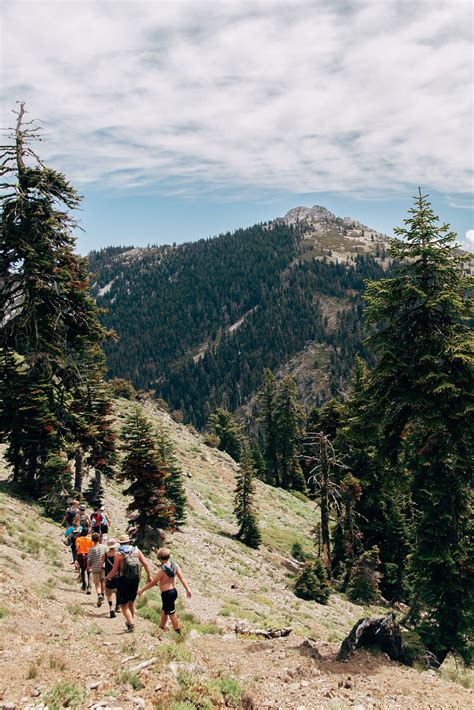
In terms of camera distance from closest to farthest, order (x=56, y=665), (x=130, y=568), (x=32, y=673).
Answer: (x=32, y=673)
(x=56, y=665)
(x=130, y=568)

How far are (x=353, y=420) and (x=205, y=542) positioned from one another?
1886 cm

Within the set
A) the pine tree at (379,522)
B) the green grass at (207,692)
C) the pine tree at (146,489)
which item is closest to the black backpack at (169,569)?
the green grass at (207,692)

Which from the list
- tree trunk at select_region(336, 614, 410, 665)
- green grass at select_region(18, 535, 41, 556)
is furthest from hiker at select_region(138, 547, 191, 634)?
green grass at select_region(18, 535, 41, 556)

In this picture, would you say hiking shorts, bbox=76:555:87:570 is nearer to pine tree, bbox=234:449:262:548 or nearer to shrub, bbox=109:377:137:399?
pine tree, bbox=234:449:262:548

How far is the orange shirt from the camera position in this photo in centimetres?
1276

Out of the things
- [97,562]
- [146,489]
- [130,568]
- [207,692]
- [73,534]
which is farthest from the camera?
[146,489]

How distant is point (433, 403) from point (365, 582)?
21963 millimetres

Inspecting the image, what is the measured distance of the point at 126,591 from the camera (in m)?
9.82

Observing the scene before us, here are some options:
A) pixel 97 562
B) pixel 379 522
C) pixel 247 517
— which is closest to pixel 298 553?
pixel 247 517

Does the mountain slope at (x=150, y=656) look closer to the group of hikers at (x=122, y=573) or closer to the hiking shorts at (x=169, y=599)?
the group of hikers at (x=122, y=573)

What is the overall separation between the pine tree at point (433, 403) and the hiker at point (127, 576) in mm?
8265

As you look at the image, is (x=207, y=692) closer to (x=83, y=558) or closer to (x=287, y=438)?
(x=83, y=558)

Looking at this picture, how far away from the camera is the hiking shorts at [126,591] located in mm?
9805

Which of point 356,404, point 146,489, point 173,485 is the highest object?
point 356,404
